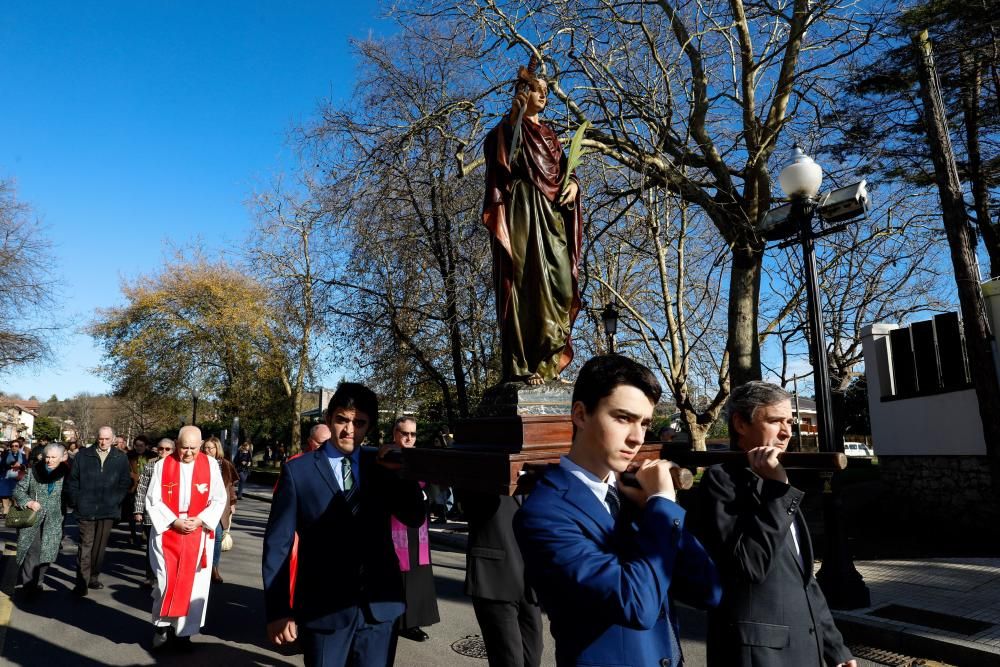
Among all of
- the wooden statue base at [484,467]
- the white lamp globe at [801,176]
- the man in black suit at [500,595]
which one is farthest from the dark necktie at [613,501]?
the white lamp globe at [801,176]

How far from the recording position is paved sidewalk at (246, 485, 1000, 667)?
561 centimetres

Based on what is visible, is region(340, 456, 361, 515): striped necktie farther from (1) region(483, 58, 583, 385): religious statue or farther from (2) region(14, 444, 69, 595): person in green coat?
(2) region(14, 444, 69, 595): person in green coat

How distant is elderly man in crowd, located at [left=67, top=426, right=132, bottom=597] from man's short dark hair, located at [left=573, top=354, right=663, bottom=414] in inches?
331

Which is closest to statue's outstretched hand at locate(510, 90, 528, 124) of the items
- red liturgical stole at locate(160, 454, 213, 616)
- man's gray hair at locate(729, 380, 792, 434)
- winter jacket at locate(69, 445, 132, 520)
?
man's gray hair at locate(729, 380, 792, 434)

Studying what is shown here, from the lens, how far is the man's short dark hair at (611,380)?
73.5 inches

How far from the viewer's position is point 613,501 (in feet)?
6.21

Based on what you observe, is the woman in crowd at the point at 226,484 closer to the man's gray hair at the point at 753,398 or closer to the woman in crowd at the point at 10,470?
the woman in crowd at the point at 10,470

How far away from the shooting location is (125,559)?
10.8 m

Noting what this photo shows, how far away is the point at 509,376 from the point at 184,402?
127 feet

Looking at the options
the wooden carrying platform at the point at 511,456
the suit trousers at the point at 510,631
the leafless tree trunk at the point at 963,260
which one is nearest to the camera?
the wooden carrying platform at the point at 511,456

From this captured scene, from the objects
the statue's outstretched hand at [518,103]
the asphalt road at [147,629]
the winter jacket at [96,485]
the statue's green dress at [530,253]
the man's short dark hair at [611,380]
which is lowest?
the asphalt road at [147,629]

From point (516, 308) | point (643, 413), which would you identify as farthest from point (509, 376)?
point (643, 413)

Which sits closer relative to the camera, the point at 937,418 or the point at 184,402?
the point at 937,418

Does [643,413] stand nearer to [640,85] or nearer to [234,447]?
[640,85]
